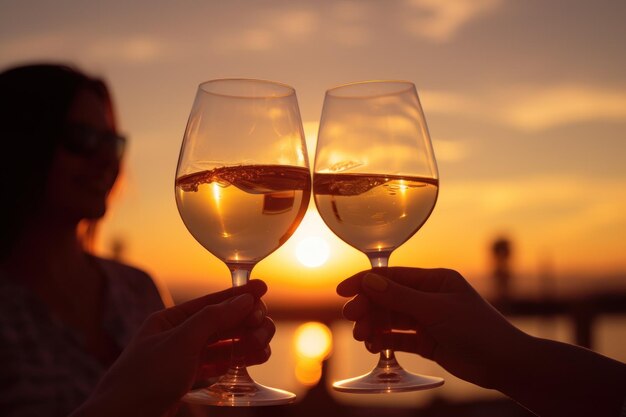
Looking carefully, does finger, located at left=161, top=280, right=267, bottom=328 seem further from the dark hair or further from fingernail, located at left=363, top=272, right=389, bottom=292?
the dark hair

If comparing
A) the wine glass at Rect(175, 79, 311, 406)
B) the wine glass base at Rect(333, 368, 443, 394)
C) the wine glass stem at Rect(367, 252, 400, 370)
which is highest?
the wine glass at Rect(175, 79, 311, 406)

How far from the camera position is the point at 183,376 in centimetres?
167

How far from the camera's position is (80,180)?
356cm

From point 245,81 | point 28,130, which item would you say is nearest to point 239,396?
point 245,81

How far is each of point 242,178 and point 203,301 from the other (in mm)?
423

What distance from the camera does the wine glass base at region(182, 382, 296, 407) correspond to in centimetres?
166

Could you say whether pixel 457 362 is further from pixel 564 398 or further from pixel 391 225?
pixel 391 225

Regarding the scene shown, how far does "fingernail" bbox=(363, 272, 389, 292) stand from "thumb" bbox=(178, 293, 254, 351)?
33 centimetres

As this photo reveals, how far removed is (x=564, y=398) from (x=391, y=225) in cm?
58

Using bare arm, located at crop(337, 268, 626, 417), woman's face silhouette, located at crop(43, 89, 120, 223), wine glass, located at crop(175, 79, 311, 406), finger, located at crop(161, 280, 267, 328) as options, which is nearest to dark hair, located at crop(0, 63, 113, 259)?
woman's face silhouette, located at crop(43, 89, 120, 223)

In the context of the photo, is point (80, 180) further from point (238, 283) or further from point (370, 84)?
point (370, 84)

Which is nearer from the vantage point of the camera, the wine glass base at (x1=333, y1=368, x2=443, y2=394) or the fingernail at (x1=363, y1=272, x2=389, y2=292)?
the wine glass base at (x1=333, y1=368, x2=443, y2=394)

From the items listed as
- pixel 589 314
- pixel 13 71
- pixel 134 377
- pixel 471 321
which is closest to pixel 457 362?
pixel 471 321

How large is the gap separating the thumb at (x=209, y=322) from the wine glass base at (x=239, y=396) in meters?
0.13
